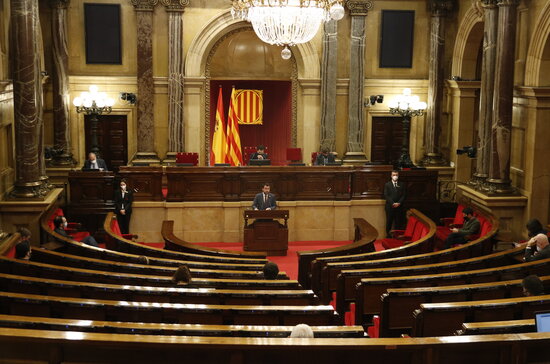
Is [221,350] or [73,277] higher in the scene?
[221,350]

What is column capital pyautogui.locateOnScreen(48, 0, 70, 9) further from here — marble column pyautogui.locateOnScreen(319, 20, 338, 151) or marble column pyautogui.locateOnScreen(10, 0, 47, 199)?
marble column pyautogui.locateOnScreen(319, 20, 338, 151)

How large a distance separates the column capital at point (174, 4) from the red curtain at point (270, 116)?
2.36m

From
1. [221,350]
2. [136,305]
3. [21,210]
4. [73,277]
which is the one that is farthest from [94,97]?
[221,350]

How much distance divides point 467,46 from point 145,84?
734 cm

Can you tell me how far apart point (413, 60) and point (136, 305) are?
1275 cm

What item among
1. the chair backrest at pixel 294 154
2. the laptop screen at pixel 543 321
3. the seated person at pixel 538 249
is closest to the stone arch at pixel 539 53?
the seated person at pixel 538 249

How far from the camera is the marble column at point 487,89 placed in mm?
13359

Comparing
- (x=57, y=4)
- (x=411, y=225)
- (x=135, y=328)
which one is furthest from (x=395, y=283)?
(x=57, y=4)

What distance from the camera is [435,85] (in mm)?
16875

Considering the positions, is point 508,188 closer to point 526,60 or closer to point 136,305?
point 526,60

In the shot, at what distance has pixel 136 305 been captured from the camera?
19.2ft

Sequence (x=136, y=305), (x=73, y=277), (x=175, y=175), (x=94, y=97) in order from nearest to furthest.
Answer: (x=136, y=305) → (x=73, y=277) → (x=175, y=175) → (x=94, y=97)

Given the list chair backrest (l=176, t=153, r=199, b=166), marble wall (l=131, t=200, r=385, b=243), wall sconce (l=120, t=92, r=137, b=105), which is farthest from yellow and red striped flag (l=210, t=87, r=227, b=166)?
marble wall (l=131, t=200, r=385, b=243)

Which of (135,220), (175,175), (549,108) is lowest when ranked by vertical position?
(135,220)
